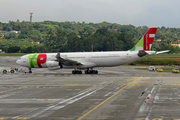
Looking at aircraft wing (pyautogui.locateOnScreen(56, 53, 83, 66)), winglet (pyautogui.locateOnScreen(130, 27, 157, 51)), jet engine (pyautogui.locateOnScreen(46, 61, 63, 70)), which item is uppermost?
winglet (pyautogui.locateOnScreen(130, 27, 157, 51))

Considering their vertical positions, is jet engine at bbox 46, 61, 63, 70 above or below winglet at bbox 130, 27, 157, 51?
below

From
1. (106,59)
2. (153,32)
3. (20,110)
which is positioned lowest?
(20,110)

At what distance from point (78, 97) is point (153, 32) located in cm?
3024

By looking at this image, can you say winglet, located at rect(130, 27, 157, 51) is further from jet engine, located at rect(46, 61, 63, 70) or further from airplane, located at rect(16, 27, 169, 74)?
jet engine, located at rect(46, 61, 63, 70)

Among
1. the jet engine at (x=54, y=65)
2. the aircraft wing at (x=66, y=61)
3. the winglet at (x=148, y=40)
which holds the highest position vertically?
the winglet at (x=148, y=40)

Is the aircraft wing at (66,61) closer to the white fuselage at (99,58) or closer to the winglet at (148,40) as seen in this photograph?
the white fuselage at (99,58)

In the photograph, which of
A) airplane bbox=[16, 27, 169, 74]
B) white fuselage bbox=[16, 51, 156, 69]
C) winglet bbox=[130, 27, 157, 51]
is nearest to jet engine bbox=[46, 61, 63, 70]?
airplane bbox=[16, 27, 169, 74]

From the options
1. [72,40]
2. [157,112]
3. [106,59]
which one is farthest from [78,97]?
[72,40]

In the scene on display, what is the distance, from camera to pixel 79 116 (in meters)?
17.7

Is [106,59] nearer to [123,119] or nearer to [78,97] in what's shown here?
[78,97]

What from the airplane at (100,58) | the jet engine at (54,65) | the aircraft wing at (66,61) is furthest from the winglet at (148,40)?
the jet engine at (54,65)

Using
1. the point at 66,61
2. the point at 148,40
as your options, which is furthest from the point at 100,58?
the point at 148,40

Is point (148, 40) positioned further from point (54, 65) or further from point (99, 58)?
point (54, 65)

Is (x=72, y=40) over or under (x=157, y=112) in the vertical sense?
over
